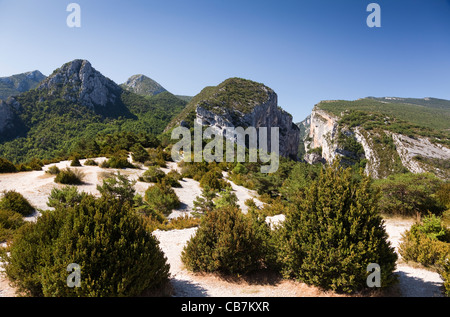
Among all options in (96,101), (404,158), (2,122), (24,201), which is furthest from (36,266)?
(96,101)

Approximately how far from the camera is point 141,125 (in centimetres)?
6950

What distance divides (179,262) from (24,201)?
8.05 meters

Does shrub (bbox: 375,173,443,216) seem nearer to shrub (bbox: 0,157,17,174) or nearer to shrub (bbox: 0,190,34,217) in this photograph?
shrub (bbox: 0,190,34,217)

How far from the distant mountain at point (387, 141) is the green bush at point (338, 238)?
34.3m

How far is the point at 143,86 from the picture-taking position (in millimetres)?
159000

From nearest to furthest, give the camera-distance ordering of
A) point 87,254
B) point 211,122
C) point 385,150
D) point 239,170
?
point 87,254
point 239,170
point 211,122
point 385,150

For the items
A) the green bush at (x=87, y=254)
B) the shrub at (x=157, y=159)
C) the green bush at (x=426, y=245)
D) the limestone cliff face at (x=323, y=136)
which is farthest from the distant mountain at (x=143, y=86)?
the green bush at (x=426, y=245)

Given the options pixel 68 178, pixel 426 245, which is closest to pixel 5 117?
pixel 68 178

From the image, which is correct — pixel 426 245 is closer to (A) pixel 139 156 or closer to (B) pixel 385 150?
(A) pixel 139 156

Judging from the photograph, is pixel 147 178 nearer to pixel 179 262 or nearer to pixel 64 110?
pixel 179 262

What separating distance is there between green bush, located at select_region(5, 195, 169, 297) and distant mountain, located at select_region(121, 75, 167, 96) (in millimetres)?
158102

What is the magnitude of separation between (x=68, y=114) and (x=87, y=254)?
3039 inches

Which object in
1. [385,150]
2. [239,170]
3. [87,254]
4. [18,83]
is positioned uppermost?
[18,83]

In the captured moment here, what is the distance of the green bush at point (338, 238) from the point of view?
364 cm
